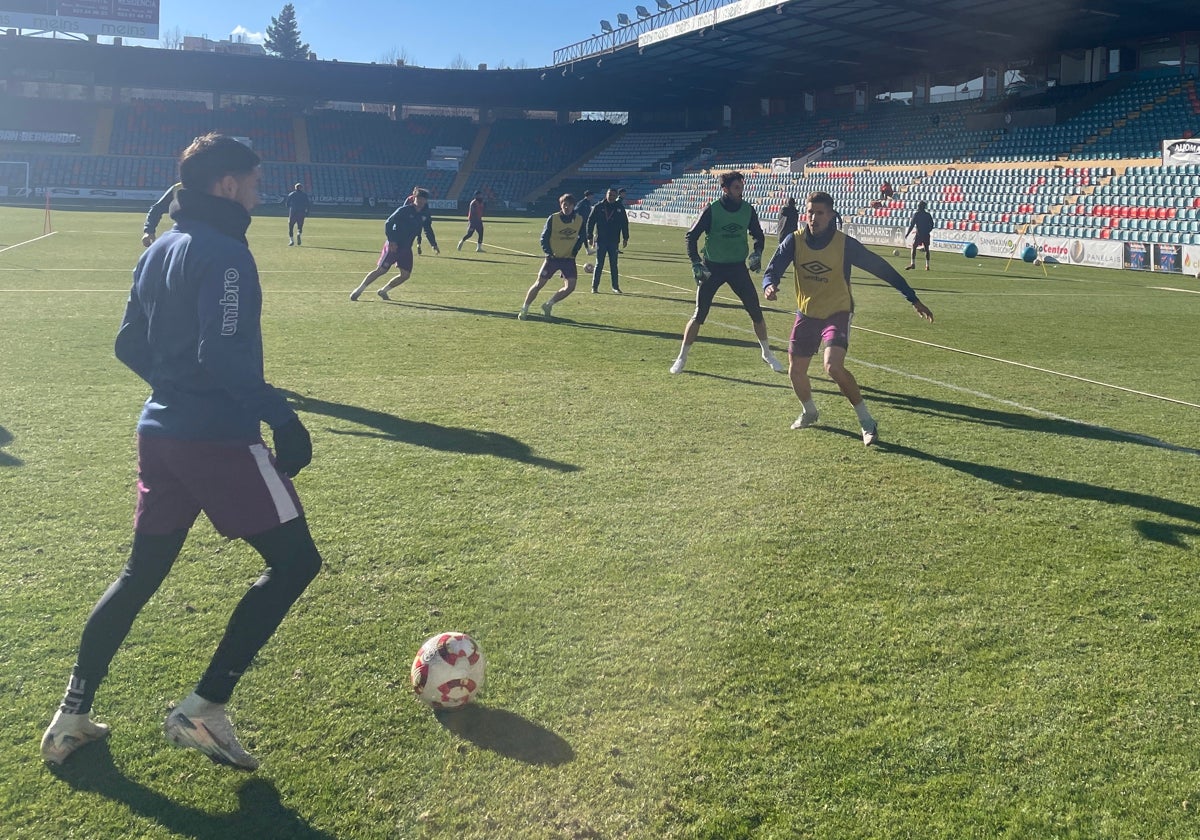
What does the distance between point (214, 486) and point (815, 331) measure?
5.80 metres

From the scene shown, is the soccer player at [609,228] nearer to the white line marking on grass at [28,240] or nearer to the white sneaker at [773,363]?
the white sneaker at [773,363]

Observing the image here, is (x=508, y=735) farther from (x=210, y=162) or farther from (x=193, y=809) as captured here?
(x=210, y=162)

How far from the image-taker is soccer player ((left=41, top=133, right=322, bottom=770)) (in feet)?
10.2

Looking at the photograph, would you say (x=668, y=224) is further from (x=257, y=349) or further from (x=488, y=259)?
(x=257, y=349)

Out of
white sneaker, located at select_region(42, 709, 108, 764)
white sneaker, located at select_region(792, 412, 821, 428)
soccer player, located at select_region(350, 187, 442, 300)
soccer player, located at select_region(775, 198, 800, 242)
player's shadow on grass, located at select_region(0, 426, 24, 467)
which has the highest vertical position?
soccer player, located at select_region(775, 198, 800, 242)

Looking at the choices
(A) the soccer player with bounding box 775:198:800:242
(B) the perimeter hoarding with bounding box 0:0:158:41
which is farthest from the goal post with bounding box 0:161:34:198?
(A) the soccer player with bounding box 775:198:800:242

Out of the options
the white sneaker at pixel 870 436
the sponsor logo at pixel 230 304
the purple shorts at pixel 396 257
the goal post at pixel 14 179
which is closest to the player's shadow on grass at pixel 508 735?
the sponsor logo at pixel 230 304

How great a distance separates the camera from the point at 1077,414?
9.05 metres

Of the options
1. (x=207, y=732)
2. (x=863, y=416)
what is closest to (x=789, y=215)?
(x=863, y=416)

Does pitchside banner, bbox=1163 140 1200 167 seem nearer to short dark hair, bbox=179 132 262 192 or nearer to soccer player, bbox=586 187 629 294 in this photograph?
soccer player, bbox=586 187 629 294

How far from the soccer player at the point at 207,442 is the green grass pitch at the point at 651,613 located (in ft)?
0.84

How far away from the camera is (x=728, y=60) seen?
167 feet

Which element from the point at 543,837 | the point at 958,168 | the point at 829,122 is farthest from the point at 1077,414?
the point at 829,122

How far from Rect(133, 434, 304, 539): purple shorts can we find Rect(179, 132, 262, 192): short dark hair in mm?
851
